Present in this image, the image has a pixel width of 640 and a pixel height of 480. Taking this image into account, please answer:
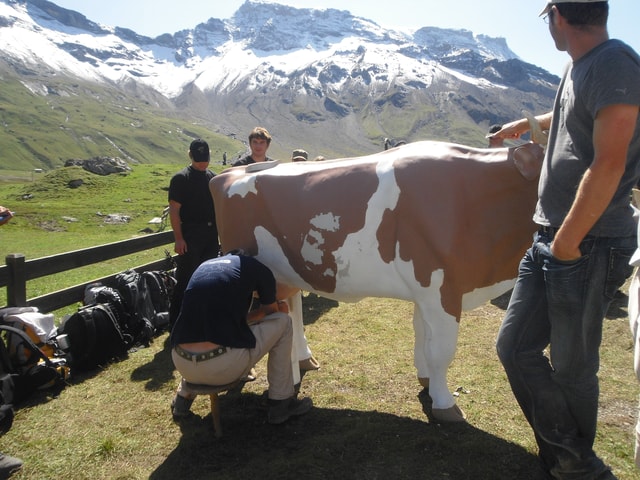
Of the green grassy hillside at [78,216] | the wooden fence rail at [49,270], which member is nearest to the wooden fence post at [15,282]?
the wooden fence rail at [49,270]

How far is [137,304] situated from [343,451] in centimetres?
355

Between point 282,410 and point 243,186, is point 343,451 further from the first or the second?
point 243,186

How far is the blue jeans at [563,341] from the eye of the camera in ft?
7.21

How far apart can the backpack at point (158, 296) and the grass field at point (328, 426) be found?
0.49m

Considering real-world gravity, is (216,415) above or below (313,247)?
below

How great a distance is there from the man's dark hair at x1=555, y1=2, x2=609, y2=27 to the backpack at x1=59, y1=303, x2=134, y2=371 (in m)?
4.83

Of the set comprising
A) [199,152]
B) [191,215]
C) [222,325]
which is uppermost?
[199,152]

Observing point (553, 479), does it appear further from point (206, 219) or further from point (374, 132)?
point (374, 132)

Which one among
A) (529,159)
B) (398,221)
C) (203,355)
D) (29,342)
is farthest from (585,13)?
(29,342)

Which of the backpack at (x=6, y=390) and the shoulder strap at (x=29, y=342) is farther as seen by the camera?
the shoulder strap at (x=29, y=342)

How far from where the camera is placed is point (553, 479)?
2846 millimetres

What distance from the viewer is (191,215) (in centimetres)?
570

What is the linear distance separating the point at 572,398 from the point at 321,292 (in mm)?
1922

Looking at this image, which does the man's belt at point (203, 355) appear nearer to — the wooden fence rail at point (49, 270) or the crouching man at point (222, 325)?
the crouching man at point (222, 325)
